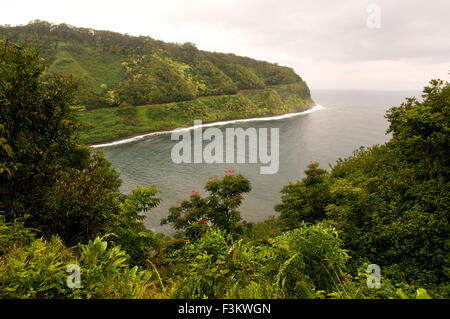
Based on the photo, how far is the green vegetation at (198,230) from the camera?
3.63m

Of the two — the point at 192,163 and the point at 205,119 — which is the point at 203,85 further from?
the point at 192,163

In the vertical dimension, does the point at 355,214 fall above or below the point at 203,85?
below

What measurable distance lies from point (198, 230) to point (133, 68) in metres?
93.8

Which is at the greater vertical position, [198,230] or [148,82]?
[148,82]

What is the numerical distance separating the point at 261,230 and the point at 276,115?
79.3 meters

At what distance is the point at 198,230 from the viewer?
10.7m

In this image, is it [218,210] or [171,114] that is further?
[171,114]

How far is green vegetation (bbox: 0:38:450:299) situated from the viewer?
3.63 m

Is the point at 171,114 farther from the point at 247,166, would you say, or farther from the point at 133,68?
the point at 247,166

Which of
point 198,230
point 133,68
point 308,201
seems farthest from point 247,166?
point 133,68

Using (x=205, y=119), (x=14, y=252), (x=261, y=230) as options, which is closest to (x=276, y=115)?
(x=205, y=119)

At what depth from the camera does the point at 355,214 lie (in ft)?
31.4

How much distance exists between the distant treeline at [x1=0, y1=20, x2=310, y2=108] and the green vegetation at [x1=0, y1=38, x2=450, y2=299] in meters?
69.7

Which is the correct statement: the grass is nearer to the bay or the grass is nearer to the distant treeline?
the distant treeline
